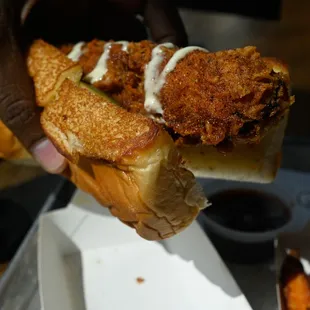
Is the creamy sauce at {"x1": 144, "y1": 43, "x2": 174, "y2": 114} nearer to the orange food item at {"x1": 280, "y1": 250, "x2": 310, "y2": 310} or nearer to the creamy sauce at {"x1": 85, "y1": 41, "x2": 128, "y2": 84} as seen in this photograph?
the creamy sauce at {"x1": 85, "y1": 41, "x2": 128, "y2": 84}

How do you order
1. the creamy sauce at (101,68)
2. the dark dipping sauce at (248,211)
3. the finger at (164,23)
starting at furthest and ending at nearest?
the finger at (164,23) < the dark dipping sauce at (248,211) < the creamy sauce at (101,68)

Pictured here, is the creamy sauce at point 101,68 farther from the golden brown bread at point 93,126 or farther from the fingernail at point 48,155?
the fingernail at point 48,155

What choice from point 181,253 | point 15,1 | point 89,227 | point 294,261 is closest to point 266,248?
point 294,261

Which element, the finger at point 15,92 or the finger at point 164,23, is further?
the finger at point 164,23

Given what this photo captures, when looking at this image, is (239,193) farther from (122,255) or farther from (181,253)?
(122,255)

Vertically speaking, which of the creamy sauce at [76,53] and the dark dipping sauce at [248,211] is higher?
the creamy sauce at [76,53]

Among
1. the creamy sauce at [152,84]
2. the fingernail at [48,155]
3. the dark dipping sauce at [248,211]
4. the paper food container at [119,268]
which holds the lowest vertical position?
the dark dipping sauce at [248,211]

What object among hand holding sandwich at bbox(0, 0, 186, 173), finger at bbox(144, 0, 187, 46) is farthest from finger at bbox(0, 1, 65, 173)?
finger at bbox(144, 0, 187, 46)

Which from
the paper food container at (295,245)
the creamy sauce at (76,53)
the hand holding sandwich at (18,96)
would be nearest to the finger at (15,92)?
the hand holding sandwich at (18,96)
